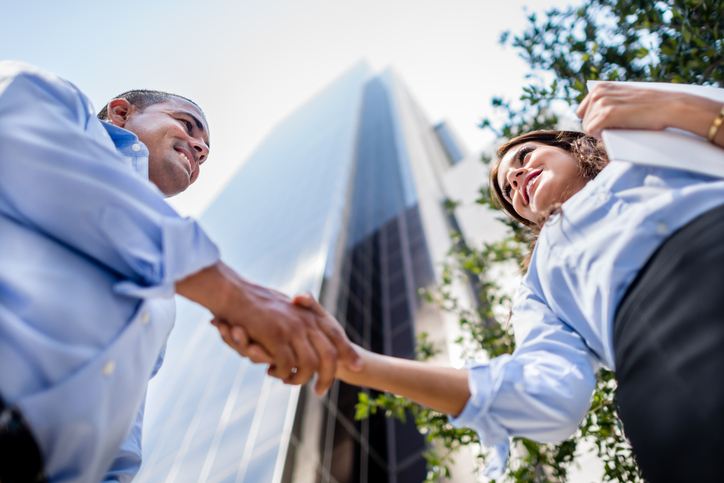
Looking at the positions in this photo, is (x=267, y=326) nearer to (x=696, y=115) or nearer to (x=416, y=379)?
(x=416, y=379)

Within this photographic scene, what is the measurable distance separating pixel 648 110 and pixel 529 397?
2.98 ft

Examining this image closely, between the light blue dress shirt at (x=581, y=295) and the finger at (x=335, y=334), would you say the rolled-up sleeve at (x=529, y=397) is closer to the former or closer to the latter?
the light blue dress shirt at (x=581, y=295)

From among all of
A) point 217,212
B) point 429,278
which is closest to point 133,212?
point 429,278

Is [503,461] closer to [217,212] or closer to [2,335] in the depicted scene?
[2,335]

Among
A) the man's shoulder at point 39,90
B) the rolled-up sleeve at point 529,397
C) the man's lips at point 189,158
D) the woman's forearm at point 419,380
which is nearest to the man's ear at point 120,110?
the man's lips at point 189,158

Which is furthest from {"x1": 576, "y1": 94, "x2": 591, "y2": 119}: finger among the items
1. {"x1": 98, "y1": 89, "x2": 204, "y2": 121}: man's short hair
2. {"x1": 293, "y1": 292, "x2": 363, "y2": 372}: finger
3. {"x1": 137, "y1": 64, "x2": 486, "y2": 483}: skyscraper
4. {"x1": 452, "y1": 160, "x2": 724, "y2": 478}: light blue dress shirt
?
{"x1": 137, "y1": 64, "x2": 486, "y2": 483}: skyscraper

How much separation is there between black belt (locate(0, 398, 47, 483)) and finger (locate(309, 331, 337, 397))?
0.60m

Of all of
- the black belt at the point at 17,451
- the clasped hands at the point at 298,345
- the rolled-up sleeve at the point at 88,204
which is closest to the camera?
the black belt at the point at 17,451

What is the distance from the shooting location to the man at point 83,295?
0.74 meters

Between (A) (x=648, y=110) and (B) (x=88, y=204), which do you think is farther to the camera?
(A) (x=648, y=110)

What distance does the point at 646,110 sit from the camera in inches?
44.4

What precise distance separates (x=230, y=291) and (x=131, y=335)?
24 cm

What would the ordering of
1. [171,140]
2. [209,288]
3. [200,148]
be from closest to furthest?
[209,288]
[171,140]
[200,148]

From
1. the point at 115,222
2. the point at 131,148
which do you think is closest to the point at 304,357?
the point at 115,222
